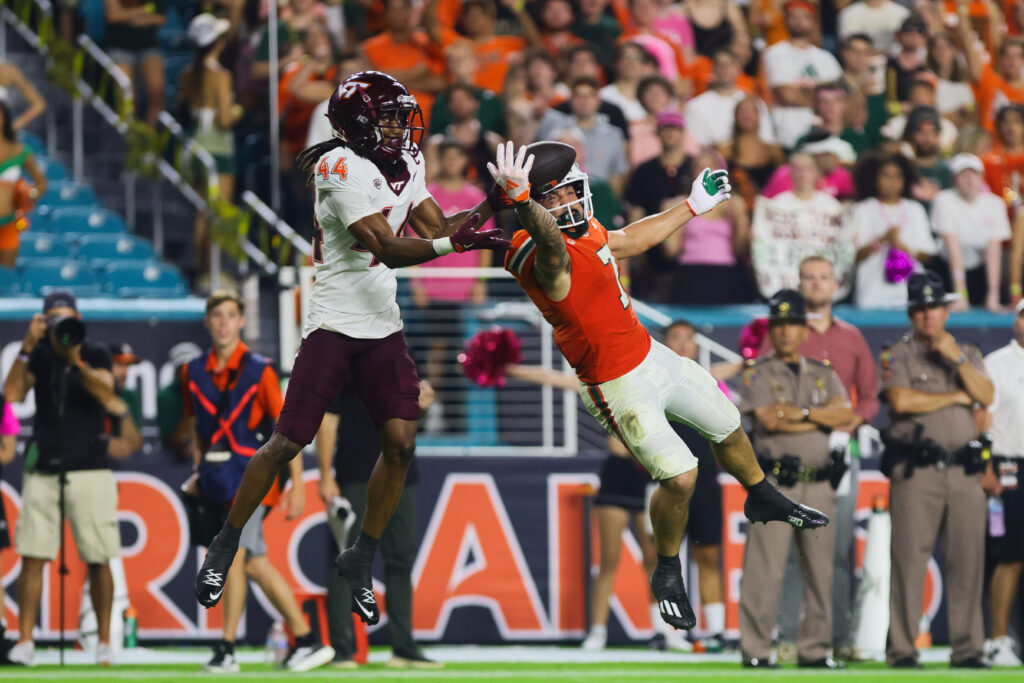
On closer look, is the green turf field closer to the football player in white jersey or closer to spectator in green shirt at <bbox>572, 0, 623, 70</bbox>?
the football player in white jersey

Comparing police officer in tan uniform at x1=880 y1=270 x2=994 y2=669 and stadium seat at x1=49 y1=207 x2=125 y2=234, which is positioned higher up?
stadium seat at x1=49 y1=207 x2=125 y2=234

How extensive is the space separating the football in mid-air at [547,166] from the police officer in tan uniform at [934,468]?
151 inches

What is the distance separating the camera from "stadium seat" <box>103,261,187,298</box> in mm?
14430

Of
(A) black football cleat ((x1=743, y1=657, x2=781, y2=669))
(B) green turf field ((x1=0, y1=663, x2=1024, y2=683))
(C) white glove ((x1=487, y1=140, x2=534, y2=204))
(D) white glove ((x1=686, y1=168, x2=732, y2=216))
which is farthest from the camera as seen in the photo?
(A) black football cleat ((x1=743, y1=657, x2=781, y2=669))

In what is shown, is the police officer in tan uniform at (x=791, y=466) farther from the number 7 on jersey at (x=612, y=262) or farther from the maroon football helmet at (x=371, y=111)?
the maroon football helmet at (x=371, y=111)

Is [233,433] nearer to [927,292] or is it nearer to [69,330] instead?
[69,330]

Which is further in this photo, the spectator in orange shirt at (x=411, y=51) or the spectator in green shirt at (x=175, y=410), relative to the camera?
the spectator in orange shirt at (x=411, y=51)

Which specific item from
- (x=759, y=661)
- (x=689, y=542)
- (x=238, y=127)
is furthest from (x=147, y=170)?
(x=759, y=661)

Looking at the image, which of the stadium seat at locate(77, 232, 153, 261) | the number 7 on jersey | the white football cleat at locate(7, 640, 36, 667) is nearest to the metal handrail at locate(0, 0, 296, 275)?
the stadium seat at locate(77, 232, 153, 261)

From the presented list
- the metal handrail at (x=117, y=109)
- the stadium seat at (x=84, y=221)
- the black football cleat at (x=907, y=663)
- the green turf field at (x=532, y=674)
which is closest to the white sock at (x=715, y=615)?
the green turf field at (x=532, y=674)

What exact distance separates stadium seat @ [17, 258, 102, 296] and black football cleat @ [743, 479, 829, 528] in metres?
7.32

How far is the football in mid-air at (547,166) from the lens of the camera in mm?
8211

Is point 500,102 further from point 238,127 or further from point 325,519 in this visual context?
point 325,519

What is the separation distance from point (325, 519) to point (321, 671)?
7.17ft
